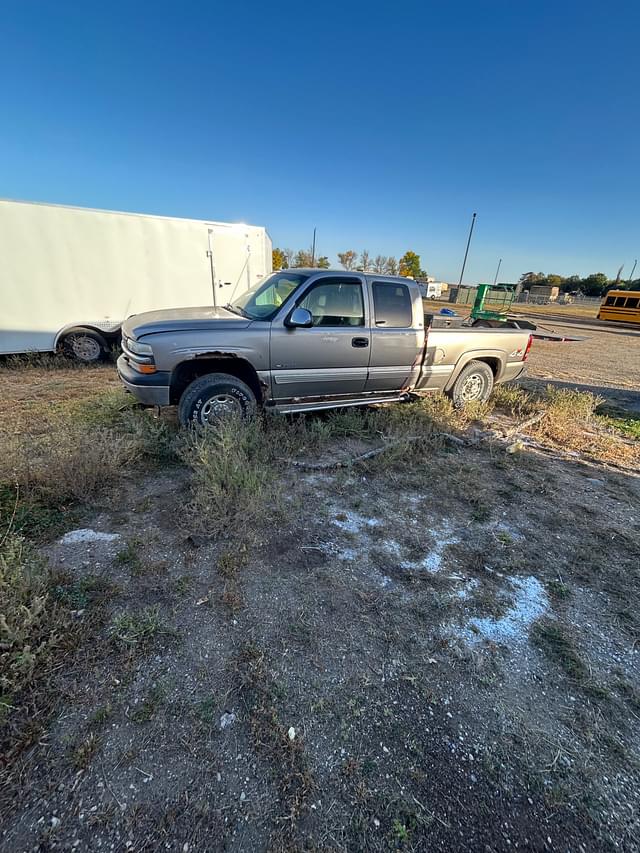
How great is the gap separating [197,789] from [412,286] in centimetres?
517

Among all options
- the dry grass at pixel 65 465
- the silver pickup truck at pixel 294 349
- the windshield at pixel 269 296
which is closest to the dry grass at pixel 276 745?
the dry grass at pixel 65 465

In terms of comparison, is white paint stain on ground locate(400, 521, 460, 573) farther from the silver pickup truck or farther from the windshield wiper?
the windshield wiper

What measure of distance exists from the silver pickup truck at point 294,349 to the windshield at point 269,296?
0.02 meters

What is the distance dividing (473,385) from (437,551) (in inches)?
157

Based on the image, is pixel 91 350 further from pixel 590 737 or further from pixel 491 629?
pixel 590 737

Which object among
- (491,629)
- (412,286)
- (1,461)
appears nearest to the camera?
(491,629)

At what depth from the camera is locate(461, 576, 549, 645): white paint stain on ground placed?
2.22 meters

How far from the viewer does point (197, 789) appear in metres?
1.46

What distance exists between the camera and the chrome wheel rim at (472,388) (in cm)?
602

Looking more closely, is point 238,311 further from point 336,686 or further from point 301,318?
point 336,686

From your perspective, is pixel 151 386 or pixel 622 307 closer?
pixel 151 386

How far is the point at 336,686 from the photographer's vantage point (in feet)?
6.13

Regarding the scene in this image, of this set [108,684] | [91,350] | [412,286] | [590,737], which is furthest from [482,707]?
[91,350]

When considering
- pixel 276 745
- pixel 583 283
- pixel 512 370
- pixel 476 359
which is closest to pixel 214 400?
pixel 276 745
